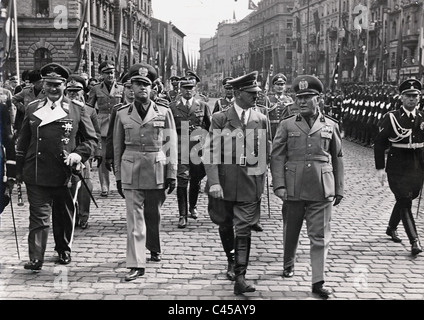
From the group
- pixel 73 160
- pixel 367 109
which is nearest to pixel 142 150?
pixel 73 160

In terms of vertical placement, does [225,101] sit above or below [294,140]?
above

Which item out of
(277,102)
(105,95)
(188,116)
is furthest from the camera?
(277,102)

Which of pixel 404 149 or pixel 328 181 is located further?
pixel 404 149

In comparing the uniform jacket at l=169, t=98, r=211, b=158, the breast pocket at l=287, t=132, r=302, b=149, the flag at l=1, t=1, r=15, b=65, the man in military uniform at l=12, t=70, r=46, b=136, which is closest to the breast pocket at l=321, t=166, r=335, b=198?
the breast pocket at l=287, t=132, r=302, b=149

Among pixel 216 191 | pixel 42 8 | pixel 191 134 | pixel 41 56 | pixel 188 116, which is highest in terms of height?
pixel 42 8

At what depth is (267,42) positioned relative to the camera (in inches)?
4107

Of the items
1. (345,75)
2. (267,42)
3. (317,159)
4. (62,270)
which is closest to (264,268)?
(317,159)

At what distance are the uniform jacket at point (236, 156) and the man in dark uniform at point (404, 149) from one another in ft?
7.21

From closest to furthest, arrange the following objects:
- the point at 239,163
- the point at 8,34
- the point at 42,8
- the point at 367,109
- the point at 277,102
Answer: the point at 239,163 → the point at 277,102 → the point at 8,34 → the point at 367,109 → the point at 42,8

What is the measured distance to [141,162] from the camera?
6285 millimetres

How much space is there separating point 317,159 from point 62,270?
2.94 m

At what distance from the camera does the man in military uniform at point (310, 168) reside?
577 centimetres

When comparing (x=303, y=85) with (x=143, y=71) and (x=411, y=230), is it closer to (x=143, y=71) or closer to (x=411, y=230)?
(x=143, y=71)

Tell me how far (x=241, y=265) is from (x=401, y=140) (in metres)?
3.12
